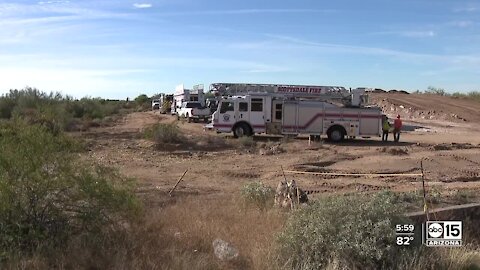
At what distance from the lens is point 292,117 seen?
3095 cm

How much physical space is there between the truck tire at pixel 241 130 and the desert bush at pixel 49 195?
2340cm

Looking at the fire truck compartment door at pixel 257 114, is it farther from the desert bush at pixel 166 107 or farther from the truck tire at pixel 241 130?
the desert bush at pixel 166 107

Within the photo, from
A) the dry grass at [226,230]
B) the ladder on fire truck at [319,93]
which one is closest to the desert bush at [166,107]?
the ladder on fire truck at [319,93]

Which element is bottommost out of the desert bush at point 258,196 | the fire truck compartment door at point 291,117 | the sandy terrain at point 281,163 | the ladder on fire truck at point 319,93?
the sandy terrain at point 281,163

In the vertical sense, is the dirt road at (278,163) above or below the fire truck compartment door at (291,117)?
below

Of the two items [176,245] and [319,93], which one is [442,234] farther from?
[319,93]

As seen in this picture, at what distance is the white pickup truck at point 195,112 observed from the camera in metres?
50.5

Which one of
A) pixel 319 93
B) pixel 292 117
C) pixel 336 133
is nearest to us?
pixel 336 133

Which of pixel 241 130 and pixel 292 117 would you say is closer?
pixel 292 117

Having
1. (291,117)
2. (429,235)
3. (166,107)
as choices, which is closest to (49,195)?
(429,235)

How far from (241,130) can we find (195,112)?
1958 cm

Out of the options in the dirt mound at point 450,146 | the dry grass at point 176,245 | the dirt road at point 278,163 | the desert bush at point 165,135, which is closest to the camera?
the dry grass at point 176,245

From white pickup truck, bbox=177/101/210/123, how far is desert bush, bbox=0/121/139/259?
42478mm

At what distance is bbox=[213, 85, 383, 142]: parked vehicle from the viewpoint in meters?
30.5
